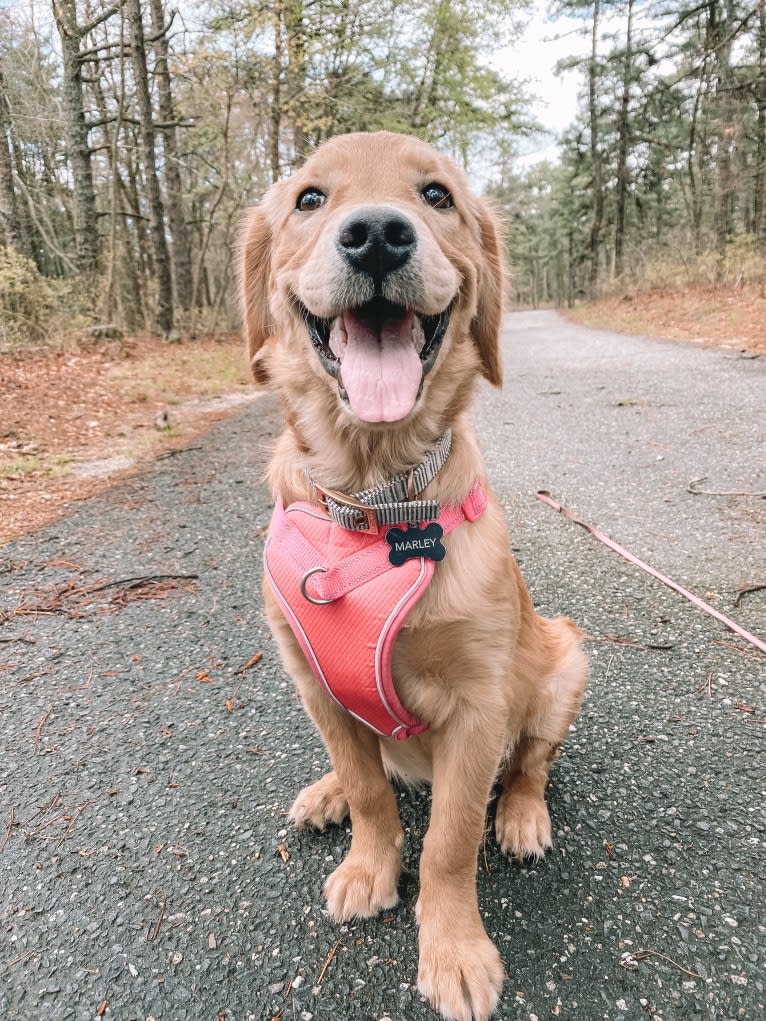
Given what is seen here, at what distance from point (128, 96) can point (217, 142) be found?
2.94 meters

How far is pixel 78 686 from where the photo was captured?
260 cm

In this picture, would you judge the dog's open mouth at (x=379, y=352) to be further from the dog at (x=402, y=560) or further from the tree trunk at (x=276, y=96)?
the tree trunk at (x=276, y=96)

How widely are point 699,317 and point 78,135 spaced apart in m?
13.7

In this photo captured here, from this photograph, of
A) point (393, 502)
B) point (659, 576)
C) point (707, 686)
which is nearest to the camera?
point (393, 502)

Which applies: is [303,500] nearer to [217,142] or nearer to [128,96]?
[217,142]

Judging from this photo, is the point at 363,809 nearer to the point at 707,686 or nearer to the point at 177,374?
the point at 707,686

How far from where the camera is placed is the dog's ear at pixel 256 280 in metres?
2.26

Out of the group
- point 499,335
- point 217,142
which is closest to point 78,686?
point 499,335

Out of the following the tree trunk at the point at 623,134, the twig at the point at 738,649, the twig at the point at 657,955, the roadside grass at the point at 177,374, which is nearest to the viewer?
the twig at the point at 657,955

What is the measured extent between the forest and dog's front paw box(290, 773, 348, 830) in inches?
366

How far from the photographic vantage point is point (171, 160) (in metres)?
14.8

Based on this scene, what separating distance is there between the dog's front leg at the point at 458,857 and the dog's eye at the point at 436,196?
5.35 ft

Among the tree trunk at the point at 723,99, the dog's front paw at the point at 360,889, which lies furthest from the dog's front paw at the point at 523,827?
the tree trunk at the point at 723,99

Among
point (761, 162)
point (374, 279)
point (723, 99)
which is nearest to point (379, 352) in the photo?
point (374, 279)
